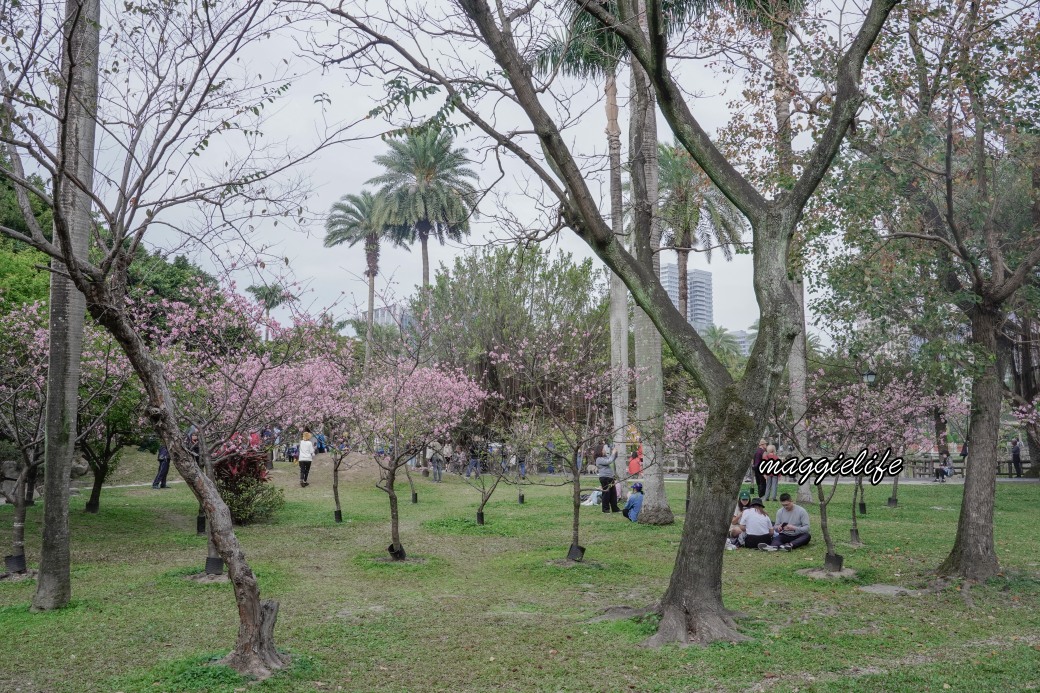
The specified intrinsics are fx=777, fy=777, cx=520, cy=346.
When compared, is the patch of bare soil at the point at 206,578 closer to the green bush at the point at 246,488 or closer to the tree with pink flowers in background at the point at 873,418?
the green bush at the point at 246,488

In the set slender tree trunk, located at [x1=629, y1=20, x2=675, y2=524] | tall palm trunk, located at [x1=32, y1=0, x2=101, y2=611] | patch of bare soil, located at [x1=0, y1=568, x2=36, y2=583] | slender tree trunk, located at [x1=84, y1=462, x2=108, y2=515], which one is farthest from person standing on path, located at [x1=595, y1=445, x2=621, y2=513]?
tall palm trunk, located at [x1=32, y1=0, x2=101, y2=611]

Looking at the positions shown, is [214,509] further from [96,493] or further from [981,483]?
[96,493]

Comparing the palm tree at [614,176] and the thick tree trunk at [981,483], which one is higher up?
the palm tree at [614,176]

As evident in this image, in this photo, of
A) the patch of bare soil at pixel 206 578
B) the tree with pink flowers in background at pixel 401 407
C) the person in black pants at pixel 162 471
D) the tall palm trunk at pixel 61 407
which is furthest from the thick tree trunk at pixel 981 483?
the person in black pants at pixel 162 471

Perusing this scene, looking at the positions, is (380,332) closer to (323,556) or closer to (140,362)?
(323,556)

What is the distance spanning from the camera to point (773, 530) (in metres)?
13.1

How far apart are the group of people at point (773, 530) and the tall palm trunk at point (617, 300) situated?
6.22m

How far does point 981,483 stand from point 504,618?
246 inches

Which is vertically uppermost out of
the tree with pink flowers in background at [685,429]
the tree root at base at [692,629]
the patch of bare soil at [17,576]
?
the tree with pink flowers in background at [685,429]

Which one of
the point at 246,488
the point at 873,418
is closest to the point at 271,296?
the point at 246,488

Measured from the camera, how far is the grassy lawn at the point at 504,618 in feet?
20.3

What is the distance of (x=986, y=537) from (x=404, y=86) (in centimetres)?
876

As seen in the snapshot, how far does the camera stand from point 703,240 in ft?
112

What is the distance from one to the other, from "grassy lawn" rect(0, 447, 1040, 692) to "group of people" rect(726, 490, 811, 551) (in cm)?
36
